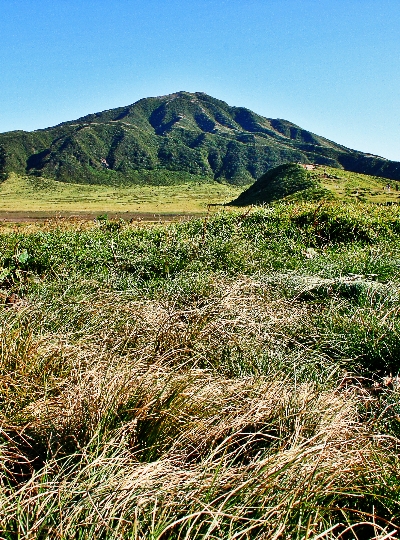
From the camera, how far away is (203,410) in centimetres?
239

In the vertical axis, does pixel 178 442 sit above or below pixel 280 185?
below

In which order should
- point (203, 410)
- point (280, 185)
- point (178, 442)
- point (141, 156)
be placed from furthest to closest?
point (141, 156) < point (280, 185) < point (203, 410) < point (178, 442)

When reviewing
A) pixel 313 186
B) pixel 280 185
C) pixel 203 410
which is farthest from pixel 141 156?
pixel 203 410

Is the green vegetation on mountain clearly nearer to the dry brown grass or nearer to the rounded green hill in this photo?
the rounded green hill

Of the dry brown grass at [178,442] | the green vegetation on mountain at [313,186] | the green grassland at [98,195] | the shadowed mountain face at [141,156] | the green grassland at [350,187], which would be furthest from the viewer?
the shadowed mountain face at [141,156]

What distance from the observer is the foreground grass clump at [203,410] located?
1629 mm

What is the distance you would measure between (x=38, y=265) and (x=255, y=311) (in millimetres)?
4498

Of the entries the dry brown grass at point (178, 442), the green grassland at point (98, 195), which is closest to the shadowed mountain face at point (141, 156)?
the green grassland at point (98, 195)

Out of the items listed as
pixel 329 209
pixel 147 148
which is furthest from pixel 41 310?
pixel 147 148

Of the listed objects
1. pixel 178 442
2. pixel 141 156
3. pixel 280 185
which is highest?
pixel 141 156

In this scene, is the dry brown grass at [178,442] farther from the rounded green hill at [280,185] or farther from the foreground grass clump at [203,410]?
the rounded green hill at [280,185]

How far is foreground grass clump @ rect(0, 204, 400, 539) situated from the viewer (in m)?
1.63

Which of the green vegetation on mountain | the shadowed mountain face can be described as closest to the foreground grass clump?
the green vegetation on mountain

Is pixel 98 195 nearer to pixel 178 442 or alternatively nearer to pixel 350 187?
pixel 350 187
